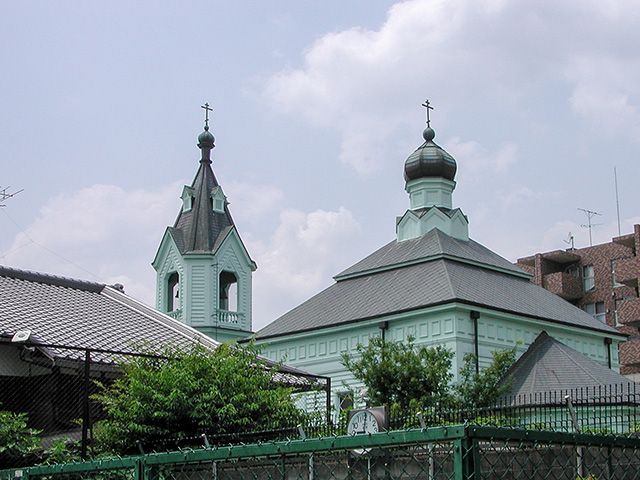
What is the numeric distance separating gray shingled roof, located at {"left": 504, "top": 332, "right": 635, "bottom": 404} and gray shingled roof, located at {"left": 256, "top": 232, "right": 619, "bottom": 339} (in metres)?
1.67

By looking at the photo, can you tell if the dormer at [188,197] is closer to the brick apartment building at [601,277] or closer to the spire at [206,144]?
the spire at [206,144]

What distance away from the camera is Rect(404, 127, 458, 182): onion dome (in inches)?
1592

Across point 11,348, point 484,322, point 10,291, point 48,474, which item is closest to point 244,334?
point 484,322

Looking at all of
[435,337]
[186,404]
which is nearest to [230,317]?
[435,337]

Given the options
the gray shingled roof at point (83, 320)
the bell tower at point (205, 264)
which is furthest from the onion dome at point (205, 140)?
the gray shingled roof at point (83, 320)

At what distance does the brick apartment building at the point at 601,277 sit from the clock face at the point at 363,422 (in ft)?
167

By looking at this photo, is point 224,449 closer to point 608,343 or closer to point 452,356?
point 452,356

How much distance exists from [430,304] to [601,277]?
34.9 metres

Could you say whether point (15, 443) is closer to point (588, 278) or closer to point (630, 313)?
point (630, 313)

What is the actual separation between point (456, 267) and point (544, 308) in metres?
3.84

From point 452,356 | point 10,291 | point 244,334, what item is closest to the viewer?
point 10,291

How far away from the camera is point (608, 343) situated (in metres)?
39.1

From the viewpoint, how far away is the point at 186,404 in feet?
41.7

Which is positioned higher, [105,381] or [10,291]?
[10,291]
